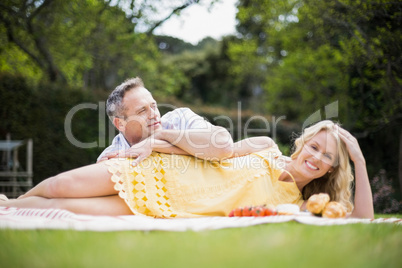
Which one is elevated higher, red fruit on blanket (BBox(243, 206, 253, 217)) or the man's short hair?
the man's short hair

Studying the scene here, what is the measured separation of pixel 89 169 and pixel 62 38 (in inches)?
441

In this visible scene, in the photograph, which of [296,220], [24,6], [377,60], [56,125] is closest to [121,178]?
[296,220]

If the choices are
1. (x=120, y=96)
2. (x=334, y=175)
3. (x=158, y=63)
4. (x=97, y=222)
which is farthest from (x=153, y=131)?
(x=158, y=63)

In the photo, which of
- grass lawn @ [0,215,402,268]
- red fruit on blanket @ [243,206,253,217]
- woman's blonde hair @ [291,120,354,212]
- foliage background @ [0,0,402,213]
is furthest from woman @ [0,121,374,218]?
foliage background @ [0,0,402,213]

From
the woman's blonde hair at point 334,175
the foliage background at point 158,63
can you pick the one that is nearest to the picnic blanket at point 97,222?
the woman's blonde hair at point 334,175

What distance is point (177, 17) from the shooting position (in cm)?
1463

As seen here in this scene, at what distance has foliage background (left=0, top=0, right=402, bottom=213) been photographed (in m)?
9.92

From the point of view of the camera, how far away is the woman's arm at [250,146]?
4.20 metres

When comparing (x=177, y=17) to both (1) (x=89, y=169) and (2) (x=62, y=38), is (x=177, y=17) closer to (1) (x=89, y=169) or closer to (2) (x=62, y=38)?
(2) (x=62, y=38)

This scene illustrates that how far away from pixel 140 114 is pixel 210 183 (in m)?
0.99

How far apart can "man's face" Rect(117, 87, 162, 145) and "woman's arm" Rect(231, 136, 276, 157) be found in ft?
2.59

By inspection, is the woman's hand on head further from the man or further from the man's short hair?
the man's short hair

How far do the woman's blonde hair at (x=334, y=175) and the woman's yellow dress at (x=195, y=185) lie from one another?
0.21 meters

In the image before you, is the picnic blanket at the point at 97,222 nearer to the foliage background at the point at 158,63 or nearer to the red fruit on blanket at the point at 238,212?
the red fruit on blanket at the point at 238,212
